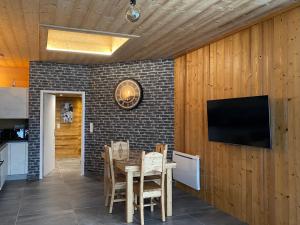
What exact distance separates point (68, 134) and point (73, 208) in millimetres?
5579

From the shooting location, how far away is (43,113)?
249 inches

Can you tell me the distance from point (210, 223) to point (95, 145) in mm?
3595

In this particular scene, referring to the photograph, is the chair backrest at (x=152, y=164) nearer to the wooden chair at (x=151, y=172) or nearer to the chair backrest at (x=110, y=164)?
the wooden chair at (x=151, y=172)

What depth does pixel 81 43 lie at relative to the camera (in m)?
5.59

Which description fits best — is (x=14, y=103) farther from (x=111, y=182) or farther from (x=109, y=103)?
(x=111, y=182)

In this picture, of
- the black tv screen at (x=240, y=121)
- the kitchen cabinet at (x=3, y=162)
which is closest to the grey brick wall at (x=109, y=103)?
the kitchen cabinet at (x=3, y=162)

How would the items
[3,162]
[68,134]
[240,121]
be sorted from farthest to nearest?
→ 1. [68,134]
2. [3,162]
3. [240,121]

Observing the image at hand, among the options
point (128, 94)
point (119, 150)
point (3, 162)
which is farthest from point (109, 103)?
point (3, 162)

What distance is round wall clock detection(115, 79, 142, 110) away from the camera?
6.09 meters

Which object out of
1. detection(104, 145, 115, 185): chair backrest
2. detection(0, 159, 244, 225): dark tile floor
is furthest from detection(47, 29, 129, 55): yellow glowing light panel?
detection(0, 159, 244, 225): dark tile floor

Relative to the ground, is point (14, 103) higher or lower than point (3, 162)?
higher

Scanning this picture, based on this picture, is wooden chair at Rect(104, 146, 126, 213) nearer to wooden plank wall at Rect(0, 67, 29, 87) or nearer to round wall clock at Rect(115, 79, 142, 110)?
round wall clock at Rect(115, 79, 142, 110)

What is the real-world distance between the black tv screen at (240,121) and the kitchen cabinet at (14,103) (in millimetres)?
4200

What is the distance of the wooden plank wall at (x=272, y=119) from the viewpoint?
10.1 feet
